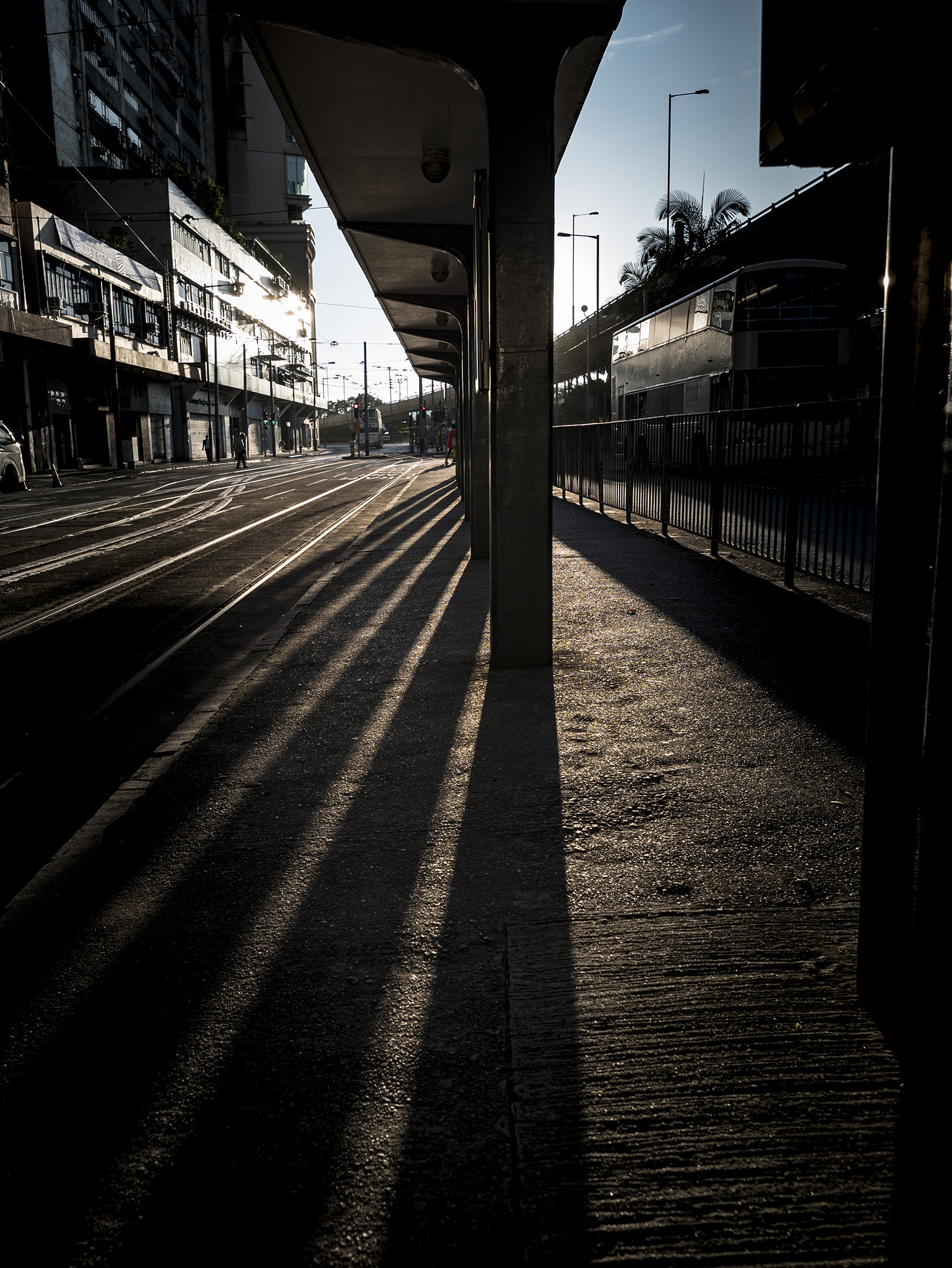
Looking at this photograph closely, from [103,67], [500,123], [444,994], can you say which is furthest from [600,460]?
[103,67]

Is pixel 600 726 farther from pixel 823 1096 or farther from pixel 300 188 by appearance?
pixel 300 188

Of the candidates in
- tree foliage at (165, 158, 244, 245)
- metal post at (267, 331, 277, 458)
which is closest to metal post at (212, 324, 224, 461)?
tree foliage at (165, 158, 244, 245)

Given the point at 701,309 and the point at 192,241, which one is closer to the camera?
the point at 701,309

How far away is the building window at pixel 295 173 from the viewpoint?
354 ft

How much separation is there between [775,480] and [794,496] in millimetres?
540

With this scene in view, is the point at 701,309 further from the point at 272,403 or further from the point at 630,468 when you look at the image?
the point at 272,403

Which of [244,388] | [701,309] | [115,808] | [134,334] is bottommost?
[115,808]

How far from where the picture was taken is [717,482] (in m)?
10.5

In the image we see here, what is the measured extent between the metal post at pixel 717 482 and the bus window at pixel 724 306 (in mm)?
9935

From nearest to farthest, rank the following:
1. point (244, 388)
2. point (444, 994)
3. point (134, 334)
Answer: point (444, 994) < point (134, 334) < point (244, 388)

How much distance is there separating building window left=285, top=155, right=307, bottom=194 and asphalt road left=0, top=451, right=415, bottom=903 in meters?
103

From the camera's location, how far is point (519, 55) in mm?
5004

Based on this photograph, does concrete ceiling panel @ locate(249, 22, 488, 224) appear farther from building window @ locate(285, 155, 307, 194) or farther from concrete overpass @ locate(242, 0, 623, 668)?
building window @ locate(285, 155, 307, 194)

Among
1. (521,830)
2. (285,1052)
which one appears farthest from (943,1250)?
(521,830)
